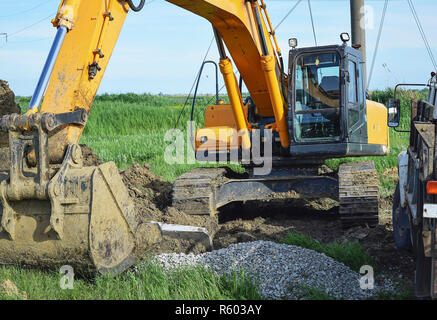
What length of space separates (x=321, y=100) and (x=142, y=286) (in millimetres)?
4234

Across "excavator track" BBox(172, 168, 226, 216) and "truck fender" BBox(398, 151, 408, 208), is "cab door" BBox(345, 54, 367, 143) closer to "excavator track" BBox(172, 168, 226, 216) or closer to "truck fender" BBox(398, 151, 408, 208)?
"truck fender" BBox(398, 151, 408, 208)

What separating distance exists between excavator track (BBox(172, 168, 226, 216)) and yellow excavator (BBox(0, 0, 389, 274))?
16mm

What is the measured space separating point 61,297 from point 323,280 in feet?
7.29

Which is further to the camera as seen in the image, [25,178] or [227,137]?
[227,137]

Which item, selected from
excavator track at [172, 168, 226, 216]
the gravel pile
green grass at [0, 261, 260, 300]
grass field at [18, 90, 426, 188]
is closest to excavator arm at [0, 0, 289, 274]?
green grass at [0, 261, 260, 300]

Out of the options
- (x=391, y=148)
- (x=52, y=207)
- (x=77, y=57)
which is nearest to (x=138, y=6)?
(x=77, y=57)

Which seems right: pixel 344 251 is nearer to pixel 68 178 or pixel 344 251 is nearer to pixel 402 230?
pixel 402 230


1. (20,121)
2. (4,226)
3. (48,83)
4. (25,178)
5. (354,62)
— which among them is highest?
(354,62)

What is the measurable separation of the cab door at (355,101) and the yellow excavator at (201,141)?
17 mm

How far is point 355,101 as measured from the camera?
816cm

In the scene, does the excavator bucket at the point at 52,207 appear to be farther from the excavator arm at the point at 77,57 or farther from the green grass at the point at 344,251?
the green grass at the point at 344,251

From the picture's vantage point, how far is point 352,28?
13148 millimetres
